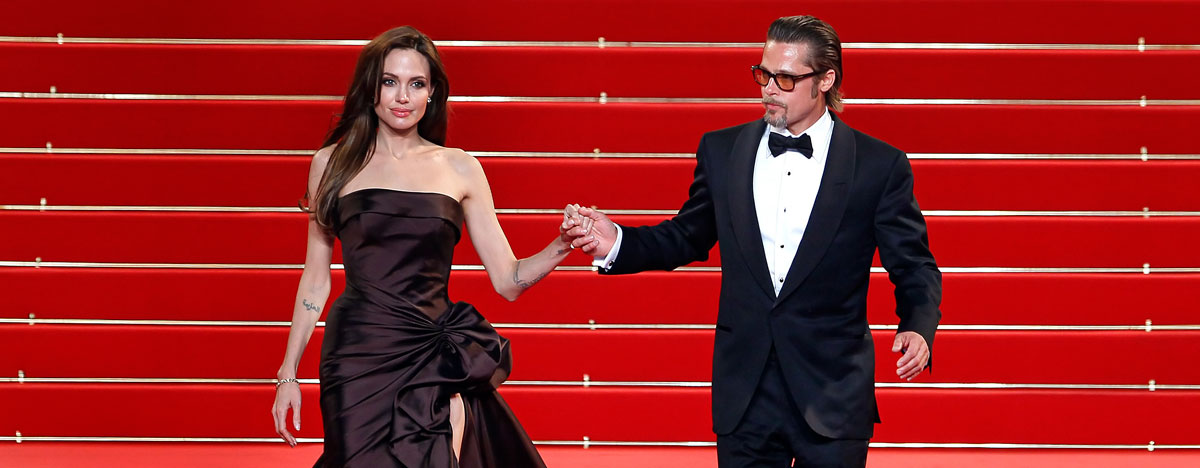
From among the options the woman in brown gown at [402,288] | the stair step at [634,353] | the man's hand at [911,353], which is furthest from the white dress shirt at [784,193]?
the stair step at [634,353]

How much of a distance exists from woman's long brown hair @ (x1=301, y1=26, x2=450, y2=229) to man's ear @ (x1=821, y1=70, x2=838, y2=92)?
0.84 meters

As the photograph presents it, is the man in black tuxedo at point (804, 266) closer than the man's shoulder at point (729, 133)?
Yes

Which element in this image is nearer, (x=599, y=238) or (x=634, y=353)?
(x=599, y=238)

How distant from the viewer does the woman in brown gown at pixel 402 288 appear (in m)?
2.51

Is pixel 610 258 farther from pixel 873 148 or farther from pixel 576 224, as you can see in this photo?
pixel 873 148

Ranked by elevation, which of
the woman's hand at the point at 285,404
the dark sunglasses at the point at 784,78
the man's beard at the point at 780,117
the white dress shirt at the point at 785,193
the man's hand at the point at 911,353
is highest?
the dark sunglasses at the point at 784,78

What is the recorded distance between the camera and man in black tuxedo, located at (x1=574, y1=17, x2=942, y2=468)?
2.32 m

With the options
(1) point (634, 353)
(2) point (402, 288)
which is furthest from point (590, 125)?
(2) point (402, 288)

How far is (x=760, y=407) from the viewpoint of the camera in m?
2.34

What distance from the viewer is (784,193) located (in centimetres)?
240

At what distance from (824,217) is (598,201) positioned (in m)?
2.21

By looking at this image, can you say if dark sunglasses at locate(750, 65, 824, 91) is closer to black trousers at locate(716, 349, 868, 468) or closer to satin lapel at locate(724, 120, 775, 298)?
satin lapel at locate(724, 120, 775, 298)

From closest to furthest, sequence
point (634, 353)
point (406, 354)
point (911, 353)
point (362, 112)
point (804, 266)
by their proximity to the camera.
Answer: point (911, 353) < point (804, 266) < point (406, 354) < point (362, 112) < point (634, 353)

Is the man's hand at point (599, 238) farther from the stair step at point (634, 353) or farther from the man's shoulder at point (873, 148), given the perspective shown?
the stair step at point (634, 353)
